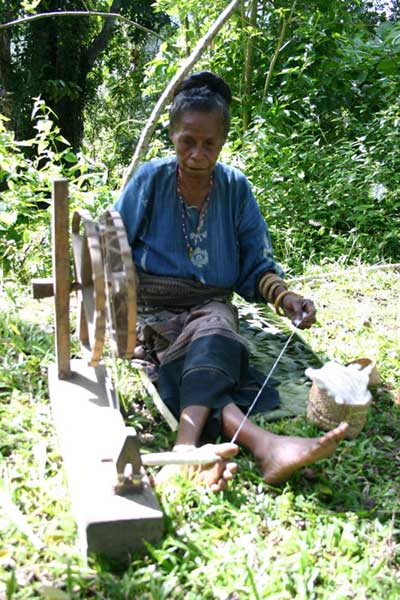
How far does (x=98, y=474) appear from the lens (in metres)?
1.85

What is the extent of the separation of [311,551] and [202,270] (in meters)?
1.24

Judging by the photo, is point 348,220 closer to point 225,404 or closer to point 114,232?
point 225,404

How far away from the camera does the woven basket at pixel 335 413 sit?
7.57 ft

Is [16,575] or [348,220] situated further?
[348,220]

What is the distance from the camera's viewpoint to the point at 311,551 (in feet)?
5.82

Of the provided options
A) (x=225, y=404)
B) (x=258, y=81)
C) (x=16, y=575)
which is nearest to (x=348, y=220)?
(x=258, y=81)

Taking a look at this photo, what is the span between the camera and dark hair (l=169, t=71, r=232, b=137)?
2.47 meters

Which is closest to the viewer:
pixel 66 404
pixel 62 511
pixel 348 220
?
pixel 62 511

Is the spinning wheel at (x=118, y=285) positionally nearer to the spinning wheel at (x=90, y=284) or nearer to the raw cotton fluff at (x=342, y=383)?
the spinning wheel at (x=90, y=284)

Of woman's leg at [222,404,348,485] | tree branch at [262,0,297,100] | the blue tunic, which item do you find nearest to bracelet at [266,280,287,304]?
the blue tunic

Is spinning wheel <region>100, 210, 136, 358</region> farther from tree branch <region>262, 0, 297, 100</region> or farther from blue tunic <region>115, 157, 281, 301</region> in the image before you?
tree branch <region>262, 0, 297, 100</region>

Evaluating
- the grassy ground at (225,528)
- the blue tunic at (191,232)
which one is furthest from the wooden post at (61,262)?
the blue tunic at (191,232)

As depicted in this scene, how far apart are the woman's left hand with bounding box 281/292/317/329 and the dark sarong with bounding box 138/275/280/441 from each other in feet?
0.70

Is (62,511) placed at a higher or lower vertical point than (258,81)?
lower
